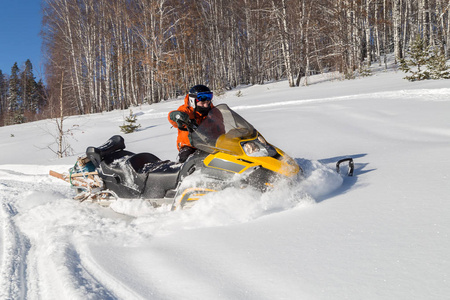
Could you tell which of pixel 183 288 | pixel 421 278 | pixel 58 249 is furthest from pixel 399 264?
pixel 58 249

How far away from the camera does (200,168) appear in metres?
3.35

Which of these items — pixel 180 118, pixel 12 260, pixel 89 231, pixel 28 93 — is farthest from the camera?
pixel 28 93

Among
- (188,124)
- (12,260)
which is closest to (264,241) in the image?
(188,124)

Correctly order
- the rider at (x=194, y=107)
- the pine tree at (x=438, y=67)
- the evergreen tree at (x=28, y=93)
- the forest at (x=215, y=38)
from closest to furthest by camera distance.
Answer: the rider at (x=194, y=107), the pine tree at (x=438, y=67), the forest at (x=215, y=38), the evergreen tree at (x=28, y=93)

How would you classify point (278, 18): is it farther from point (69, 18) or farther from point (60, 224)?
point (60, 224)

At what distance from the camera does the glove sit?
3.50m

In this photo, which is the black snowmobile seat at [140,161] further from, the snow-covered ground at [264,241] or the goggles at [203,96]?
the goggles at [203,96]

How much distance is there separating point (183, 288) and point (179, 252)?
511mm

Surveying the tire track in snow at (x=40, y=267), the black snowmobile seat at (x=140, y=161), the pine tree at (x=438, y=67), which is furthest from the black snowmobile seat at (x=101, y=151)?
the pine tree at (x=438, y=67)

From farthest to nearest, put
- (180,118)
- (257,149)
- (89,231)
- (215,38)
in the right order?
(215,38), (180,118), (257,149), (89,231)

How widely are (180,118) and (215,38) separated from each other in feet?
80.5

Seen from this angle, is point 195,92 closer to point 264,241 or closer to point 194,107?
point 194,107

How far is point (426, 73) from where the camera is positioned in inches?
435

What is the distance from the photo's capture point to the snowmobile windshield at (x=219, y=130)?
3318mm
